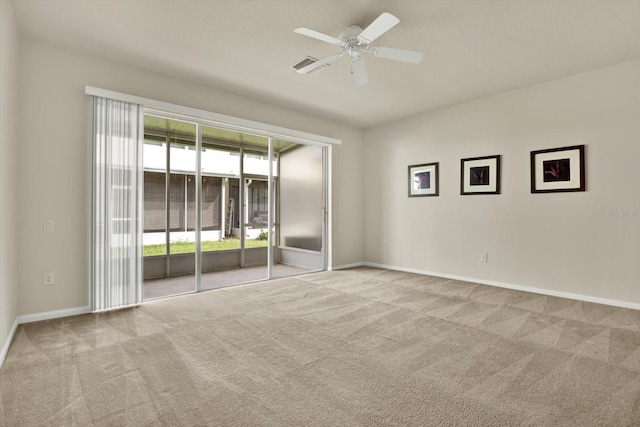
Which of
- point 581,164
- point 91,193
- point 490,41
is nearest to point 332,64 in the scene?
point 490,41

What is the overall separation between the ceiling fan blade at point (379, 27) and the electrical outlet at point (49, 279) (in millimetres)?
3894

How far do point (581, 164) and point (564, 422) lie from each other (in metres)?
3.49

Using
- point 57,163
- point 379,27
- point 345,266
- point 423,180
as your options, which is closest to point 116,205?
point 57,163

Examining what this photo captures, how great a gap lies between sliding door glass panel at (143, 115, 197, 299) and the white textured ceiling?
2.63 feet

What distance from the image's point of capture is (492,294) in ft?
13.9

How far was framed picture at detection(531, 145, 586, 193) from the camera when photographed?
13.1 feet

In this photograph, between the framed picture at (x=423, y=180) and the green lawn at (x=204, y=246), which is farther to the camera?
the framed picture at (x=423, y=180)

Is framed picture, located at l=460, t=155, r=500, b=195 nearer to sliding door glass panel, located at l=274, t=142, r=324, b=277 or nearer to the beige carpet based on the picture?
the beige carpet

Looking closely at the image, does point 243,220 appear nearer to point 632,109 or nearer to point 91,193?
point 91,193

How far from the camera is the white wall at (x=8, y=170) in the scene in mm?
2418

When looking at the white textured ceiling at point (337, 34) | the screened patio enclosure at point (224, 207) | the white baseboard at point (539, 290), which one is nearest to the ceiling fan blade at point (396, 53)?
the white textured ceiling at point (337, 34)

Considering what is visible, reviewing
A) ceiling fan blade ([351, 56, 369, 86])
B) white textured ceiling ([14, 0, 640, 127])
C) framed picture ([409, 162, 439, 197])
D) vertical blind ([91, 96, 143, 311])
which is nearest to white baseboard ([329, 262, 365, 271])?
framed picture ([409, 162, 439, 197])

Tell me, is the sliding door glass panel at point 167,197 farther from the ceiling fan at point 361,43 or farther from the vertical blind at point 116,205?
the ceiling fan at point 361,43

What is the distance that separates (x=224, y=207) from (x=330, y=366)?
3.32 m
